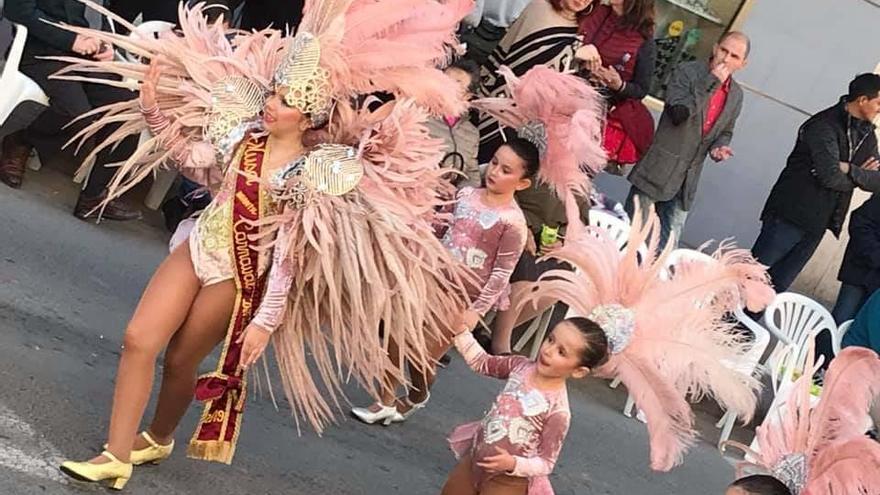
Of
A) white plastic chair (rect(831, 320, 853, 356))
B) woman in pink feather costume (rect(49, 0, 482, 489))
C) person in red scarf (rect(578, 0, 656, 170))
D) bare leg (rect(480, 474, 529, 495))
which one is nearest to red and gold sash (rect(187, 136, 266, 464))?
woman in pink feather costume (rect(49, 0, 482, 489))

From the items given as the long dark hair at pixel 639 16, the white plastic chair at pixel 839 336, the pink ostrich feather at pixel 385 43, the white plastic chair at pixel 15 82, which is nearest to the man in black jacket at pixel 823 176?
the white plastic chair at pixel 839 336

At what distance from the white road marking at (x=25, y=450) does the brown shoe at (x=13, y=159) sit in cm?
246

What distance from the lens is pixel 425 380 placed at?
5.08m

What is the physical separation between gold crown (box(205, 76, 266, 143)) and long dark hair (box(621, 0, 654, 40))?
3477mm

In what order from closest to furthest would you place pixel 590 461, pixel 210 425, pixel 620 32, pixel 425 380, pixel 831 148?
pixel 210 425
pixel 425 380
pixel 590 461
pixel 620 32
pixel 831 148

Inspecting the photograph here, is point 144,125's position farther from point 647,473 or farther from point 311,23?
point 647,473

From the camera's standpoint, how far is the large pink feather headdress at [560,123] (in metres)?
4.84

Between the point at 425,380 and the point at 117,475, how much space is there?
1659 mm

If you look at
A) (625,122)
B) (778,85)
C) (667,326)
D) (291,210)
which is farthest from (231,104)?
(778,85)

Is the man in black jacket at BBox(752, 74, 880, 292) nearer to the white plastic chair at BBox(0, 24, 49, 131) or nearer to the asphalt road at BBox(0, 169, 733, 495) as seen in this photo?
the asphalt road at BBox(0, 169, 733, 495)

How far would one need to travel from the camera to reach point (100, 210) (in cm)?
607

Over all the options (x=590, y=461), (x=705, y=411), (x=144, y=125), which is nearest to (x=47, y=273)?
(x=144, y=125)

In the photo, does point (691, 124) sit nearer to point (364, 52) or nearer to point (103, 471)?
point (364, 52)

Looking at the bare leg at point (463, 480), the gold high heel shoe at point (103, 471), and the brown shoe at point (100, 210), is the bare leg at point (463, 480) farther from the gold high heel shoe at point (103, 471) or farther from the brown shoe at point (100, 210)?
the brown shoe at point (100, 210)
